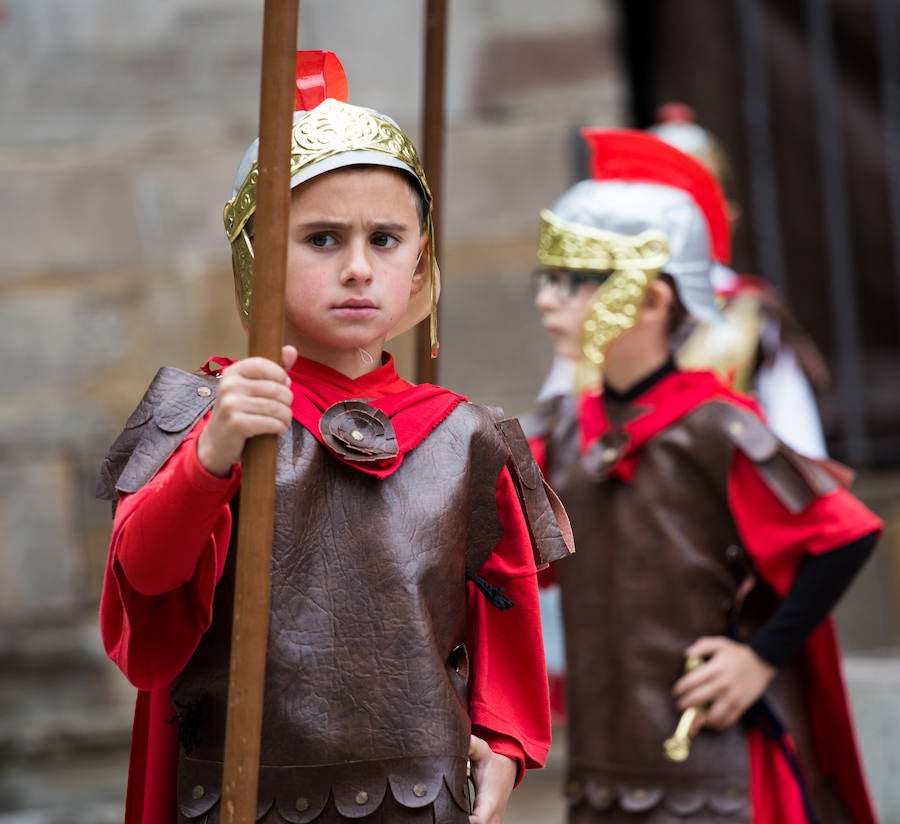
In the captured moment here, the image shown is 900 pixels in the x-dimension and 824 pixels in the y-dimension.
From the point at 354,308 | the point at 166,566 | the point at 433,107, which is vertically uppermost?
the point at 433,107

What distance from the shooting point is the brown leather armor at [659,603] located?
3.65 metres

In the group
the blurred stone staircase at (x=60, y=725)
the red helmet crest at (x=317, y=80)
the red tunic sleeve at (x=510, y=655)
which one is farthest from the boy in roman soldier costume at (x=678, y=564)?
the blurred stone staircase at (x=60, y=725)

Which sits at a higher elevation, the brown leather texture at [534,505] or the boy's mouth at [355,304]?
the boy's mouth at [355,304]

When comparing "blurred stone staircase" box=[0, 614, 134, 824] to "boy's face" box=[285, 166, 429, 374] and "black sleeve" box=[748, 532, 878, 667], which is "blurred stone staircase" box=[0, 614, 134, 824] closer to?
"black sleeve" box=[748, 532, 878, 667]

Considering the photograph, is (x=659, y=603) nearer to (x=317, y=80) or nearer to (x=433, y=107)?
(x=433, y=107)

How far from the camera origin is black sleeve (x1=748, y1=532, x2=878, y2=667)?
11.9ft

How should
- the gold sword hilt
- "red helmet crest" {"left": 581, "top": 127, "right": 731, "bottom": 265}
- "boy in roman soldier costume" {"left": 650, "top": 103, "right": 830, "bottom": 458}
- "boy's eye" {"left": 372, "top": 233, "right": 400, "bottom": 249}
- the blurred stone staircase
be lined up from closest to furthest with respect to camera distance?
1. "boy's eye" {"left": 372, "top": 233, "right": 400, "bottom": 249}
2. the gold sword hilt
3. "red helmet crest" {"left": 581, "top": 127, "right": 731, "bottom": 265}
4. the blurred stone staircase
5. "boy in roman soldier costume" {"left": 650, "top": 103, "right": 830, "bottom": 458}

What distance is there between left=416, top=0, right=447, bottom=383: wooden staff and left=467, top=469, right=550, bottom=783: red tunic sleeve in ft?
1.60

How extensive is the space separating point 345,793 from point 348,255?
2.51ft

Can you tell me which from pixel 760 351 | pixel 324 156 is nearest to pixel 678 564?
pixel 324 156

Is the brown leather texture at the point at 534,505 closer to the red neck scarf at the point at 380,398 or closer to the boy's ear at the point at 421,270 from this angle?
the red neck scarf at the point at 380,398

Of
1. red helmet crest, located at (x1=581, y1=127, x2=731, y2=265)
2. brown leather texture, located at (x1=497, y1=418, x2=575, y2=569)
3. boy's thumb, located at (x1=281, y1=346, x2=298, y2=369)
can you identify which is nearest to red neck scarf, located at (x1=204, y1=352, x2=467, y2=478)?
brown leather texture, located at (x1=497, y1=418, x2=575, y2=569)

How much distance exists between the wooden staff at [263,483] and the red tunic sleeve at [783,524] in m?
1.73

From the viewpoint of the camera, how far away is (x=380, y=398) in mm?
2531
